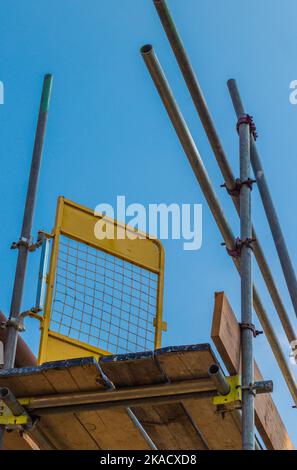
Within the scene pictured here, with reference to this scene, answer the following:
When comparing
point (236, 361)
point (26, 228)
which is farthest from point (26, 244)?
point (236, 361)

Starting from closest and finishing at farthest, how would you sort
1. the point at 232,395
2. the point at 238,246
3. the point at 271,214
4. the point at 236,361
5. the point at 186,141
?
the point at 232,395
the point at 236,361
the point at 238,246
the point at 186,141
the point at 271,214

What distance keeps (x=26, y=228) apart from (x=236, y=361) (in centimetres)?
276

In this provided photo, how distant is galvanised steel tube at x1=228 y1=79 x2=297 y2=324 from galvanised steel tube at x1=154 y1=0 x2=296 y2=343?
155 millimetres

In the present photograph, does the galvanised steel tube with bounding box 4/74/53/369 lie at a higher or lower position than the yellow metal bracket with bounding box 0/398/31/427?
higher

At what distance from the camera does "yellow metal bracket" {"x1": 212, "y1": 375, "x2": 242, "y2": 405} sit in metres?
8.08

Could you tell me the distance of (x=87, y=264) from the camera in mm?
10258

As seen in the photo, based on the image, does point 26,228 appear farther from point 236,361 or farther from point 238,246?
point 236,361

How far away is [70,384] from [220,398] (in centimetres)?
102

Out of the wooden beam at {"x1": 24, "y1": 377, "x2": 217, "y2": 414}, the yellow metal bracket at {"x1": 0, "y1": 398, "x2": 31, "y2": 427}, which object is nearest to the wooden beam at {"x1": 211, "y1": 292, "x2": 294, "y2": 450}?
the wooden beam at {"x1": 24, "y1": 377, "x2": 217, "y2": 414}

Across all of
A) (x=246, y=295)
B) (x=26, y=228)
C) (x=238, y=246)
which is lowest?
(x=246, y=295)

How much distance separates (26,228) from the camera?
10.3m

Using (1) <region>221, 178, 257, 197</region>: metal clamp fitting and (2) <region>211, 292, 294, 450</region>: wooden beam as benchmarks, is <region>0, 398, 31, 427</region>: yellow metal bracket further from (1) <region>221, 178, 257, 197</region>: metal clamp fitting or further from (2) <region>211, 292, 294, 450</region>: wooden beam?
(1) <region>221, 178, 257, 197</region>: metal clamp fitting

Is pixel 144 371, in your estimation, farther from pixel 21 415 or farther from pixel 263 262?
pixel 263 262

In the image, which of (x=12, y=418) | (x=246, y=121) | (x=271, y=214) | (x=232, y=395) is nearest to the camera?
(x=232, y=395)
